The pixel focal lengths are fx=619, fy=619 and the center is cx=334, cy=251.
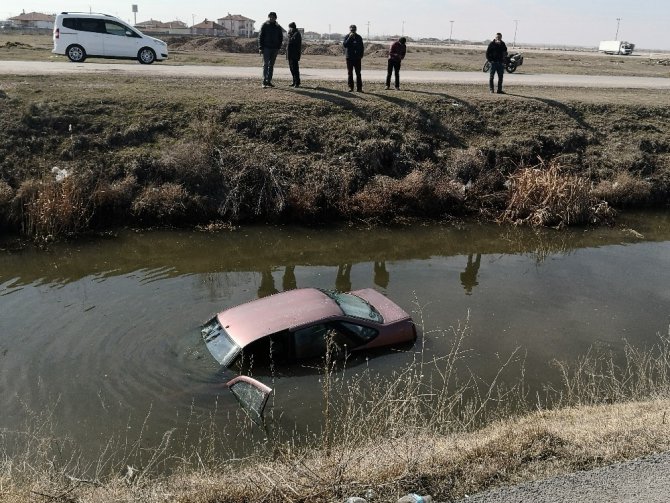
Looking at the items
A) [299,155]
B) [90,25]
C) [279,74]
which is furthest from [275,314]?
[90,25]

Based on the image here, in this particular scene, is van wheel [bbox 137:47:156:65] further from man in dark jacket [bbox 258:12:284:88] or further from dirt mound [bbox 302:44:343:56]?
dirt mound [bbox 302:44:343:56]

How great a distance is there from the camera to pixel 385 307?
10570 millimetres

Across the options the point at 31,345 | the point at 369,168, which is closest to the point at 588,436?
the point at 31,345

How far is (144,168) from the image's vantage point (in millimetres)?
17641

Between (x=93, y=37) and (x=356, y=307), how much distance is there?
2206 cm

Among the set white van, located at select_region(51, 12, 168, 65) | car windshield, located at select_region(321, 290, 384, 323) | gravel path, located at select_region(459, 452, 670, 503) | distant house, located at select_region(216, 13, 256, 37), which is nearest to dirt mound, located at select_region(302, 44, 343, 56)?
white van, located at select_region(51, 12, 168, 65)

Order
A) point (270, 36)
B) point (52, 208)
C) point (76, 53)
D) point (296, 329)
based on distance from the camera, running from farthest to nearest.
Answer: point (76, 53), point (270, 36), point (52, 208), point (296, 329)

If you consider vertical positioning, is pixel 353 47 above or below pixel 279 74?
above

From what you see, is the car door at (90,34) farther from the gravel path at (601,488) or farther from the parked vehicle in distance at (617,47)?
the parked vehicle in distance at (617,47)

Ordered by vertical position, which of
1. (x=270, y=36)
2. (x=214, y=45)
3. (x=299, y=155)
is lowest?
(x=299, y=155)

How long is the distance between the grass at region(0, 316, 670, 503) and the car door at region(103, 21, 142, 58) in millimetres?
22160

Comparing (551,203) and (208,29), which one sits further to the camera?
(208,29)

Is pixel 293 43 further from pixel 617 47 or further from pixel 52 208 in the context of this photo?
pixel 617 47

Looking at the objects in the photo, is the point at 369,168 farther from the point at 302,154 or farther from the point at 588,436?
the point at 588,436
